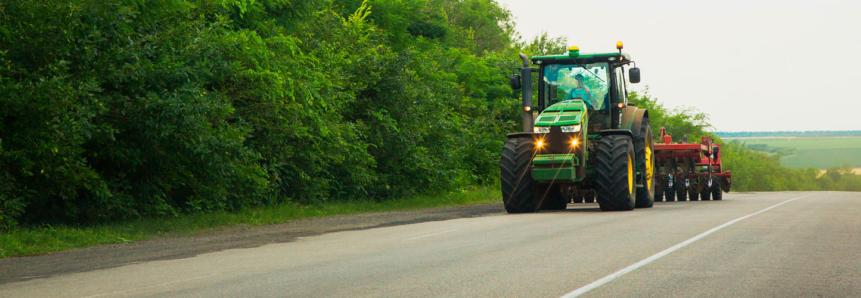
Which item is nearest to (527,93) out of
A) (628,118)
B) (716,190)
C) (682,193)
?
(628,118)

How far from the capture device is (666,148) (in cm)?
2689

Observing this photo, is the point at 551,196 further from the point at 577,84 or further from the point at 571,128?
→ the point at 571,128

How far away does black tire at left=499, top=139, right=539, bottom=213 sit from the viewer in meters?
17.6

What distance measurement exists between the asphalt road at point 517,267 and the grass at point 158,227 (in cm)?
222

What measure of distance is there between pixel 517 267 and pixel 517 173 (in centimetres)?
908

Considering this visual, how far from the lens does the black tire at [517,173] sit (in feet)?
57.9

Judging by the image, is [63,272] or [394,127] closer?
[63,272]

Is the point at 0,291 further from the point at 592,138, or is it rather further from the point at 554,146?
the point at 592,138

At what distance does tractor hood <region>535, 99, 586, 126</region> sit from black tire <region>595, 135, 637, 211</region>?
0.84 m

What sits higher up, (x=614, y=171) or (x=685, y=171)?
(x=614, y=171)

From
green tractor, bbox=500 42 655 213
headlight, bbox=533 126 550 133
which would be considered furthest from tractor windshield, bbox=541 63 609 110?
headlight, bbox=533 126 550 133

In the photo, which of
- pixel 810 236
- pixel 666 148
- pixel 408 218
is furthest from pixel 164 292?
pixel 666 148

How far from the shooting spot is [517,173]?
58.1 ft

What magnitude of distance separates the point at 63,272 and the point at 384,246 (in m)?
4.43
